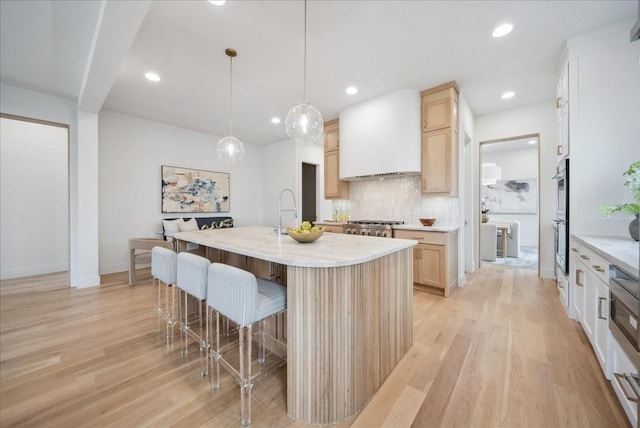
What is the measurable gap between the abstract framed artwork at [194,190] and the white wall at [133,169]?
0.39 ft

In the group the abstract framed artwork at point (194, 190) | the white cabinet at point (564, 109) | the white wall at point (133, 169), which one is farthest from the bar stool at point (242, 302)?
the abstract framed artwork at point (194, 190)

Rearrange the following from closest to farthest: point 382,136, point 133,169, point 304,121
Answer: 1. point 304,121
2. point 382,136
3. point 133,169

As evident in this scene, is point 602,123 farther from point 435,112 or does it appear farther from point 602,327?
point 602,327

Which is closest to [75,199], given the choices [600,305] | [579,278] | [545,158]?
[600,305]

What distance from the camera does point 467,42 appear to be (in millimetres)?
2525

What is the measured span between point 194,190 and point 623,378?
19.9ft

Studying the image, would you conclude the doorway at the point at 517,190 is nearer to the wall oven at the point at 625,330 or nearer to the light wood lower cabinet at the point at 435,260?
the light wood lower cabinet at the point at 435,260

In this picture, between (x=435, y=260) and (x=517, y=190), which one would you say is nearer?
(x=435, y=260)

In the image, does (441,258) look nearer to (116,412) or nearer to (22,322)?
(116,412)

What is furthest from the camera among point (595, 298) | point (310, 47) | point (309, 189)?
point (309, 189)

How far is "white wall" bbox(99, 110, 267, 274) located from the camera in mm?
4363

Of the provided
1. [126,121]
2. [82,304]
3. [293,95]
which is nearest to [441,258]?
[293,95]

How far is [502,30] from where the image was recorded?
2348 mm

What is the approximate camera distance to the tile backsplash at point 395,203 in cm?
382
